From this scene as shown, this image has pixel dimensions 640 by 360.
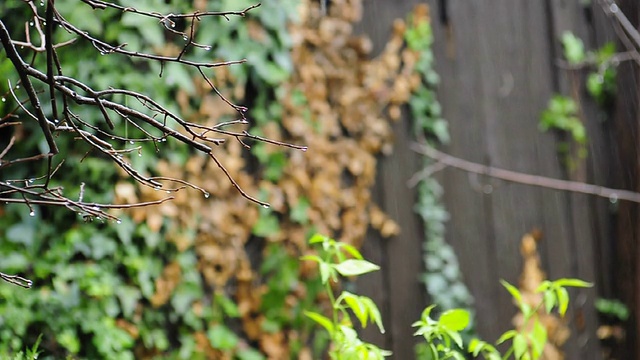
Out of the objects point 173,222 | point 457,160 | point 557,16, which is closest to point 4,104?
point 173,222

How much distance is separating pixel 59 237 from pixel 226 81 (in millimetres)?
772

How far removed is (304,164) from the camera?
2.78 meters

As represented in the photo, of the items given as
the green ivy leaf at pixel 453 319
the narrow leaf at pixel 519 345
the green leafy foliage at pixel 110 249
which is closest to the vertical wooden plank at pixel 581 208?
the green leafy foliage at pixel 110 249

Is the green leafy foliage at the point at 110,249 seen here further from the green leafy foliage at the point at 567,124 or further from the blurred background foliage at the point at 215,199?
the green leafy foliage at the point at 567,124

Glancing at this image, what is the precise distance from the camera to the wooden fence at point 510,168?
3.07 m

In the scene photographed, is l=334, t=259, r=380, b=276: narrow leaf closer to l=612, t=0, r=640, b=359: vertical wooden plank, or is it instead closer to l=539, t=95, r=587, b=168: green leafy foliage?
l=539, t=95, r=587, b=168: green leafy foliage

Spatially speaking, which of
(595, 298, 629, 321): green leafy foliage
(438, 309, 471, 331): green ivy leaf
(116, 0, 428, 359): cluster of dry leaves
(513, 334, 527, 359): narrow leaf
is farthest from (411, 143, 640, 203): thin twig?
(438, 309, 471, 331): green ivy leaf

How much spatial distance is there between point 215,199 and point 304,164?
0.40 m

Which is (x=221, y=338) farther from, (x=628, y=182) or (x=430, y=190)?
(x=628, y=182)

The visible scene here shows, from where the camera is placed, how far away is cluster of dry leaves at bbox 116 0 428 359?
2486 millimetres

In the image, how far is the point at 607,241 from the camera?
3.78 m

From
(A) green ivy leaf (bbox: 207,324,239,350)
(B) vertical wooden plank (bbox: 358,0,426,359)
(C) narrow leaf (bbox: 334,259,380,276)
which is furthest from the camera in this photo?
(B) vertical wooden plank (bbox: 358,0,426,359)

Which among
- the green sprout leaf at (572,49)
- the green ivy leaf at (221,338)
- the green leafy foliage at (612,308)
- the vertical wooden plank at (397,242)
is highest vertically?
the green sprout leaf at (572,49)

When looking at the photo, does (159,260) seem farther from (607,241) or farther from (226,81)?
Result: (607,241)
